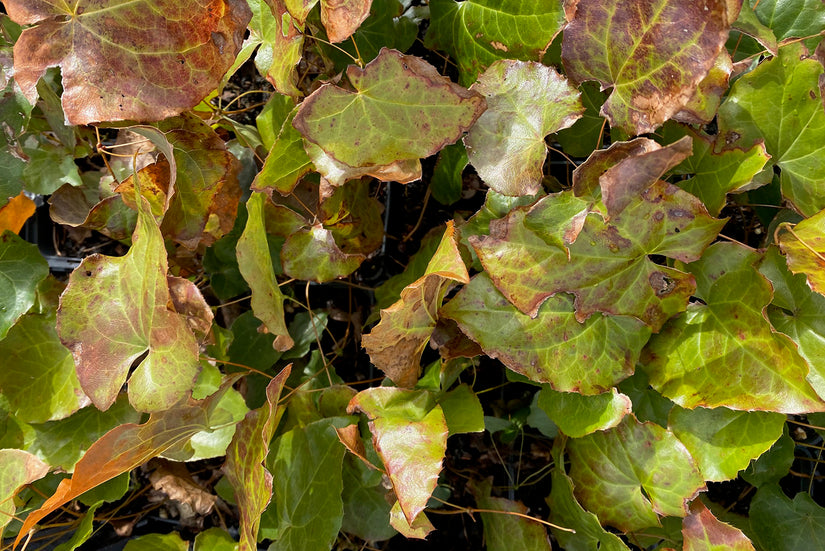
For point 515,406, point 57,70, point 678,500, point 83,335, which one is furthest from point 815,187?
point 57,70

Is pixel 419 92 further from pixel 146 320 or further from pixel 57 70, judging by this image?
pixel 57 70

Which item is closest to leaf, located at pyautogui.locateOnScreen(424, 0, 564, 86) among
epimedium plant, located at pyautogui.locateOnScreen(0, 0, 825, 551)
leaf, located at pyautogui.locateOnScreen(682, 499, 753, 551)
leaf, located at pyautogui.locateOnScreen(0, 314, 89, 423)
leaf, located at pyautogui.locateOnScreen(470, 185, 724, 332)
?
epimedium plant, located at pyautogui.locateOnScreen(0, 0, 825, 551)

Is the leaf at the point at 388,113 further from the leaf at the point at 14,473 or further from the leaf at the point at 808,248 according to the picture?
the leaf at the point at 14,473

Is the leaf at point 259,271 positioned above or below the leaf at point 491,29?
below

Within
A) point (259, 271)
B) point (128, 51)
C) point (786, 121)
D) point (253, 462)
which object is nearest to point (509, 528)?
point (253, 462)

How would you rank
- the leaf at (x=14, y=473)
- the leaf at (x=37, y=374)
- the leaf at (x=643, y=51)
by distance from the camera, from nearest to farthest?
1. the leaf at (x=643, y=51)
2. the leaf at (x=14, y=473)
3. the leaf at (x=37, y=374)

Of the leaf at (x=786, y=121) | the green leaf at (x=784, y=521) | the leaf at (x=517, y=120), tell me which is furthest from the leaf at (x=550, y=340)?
the green leaf at (x=784, y=521)
